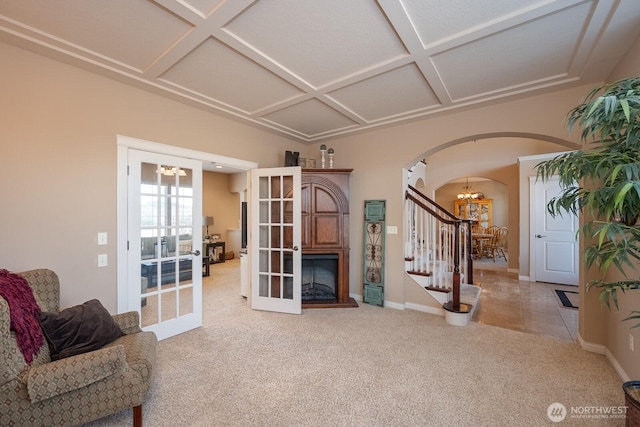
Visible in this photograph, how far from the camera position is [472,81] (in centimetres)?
269

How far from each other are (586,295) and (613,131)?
87.1 inches

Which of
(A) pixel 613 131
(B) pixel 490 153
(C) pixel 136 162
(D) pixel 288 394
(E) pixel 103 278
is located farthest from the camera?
(B) pixel 490 153

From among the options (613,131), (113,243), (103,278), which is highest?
(613,131)

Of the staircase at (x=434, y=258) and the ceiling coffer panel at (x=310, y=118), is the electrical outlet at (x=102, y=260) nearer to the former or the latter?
the ceiling coffer panel at (x=310, y=118)

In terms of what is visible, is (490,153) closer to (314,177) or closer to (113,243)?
(314,177)

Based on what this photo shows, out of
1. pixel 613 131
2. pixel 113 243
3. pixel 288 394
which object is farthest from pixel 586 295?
pixel 113 243

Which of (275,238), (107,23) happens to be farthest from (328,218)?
(107,23)

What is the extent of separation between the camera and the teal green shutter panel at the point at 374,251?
13.5 feet

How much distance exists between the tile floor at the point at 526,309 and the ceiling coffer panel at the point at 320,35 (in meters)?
3.55

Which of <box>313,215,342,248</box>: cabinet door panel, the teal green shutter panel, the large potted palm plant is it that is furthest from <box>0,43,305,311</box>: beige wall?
the large potted palm plant

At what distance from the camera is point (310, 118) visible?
3.77 meters

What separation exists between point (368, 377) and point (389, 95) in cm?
291

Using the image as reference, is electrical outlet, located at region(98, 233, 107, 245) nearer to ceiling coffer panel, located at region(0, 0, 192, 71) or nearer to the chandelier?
the chandelier

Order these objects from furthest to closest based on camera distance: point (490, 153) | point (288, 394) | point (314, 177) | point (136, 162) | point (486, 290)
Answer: point (490, 153) < point (486, 290) < point (314, 177) < point (136, 162) < point (288, 394)
